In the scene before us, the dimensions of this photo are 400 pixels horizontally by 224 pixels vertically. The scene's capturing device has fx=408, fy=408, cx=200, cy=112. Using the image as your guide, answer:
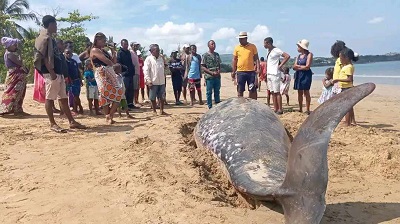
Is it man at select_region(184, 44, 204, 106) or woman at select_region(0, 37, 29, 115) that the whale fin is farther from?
man at select_region(184, 44, 204, 106)

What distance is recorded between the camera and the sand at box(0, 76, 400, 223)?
3500 mm

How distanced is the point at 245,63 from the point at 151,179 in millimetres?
5493

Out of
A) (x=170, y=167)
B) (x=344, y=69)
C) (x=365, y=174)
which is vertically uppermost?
(x=344, y=69)

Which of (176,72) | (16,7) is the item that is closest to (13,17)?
(16,7)

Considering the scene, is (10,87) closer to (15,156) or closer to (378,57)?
(15,156)

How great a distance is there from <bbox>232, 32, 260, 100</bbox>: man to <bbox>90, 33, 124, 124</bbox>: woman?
290 cm

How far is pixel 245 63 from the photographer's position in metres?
9.11

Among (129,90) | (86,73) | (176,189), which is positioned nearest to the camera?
(176,189)

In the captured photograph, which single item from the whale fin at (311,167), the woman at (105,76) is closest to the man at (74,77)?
the woman at (105,76)

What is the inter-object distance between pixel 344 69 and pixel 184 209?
16.6ft

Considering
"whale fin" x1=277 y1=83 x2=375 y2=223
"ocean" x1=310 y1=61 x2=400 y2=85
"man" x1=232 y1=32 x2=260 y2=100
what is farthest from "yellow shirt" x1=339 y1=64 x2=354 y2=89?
"ocean" x1=310 y1=61 x2=400 y2=85

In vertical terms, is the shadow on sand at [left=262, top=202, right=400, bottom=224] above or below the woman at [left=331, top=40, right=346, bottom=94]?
below

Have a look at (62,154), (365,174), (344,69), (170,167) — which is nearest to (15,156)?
(62,154)

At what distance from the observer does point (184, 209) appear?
3477 millimetres
